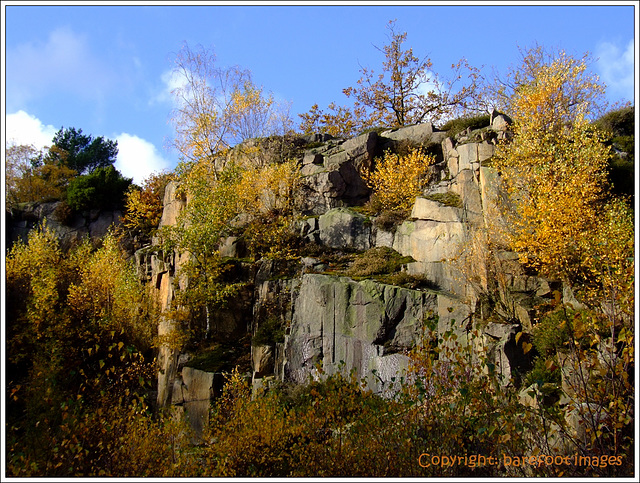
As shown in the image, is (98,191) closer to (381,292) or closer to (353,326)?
(353,326)

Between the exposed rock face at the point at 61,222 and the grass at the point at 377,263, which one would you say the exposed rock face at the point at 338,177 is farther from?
the exposed rock face at the point at 61,222

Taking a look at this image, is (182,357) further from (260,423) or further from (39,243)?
(39,243)

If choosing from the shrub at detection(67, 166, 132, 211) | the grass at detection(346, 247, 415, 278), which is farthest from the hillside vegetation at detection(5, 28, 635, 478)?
the shrub at detection(67, 166, 132, 211)

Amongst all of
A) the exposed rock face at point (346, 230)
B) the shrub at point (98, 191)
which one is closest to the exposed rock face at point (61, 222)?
the shrub at point (98, 191)

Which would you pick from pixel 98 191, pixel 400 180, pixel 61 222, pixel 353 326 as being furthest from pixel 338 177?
pixel 61 222

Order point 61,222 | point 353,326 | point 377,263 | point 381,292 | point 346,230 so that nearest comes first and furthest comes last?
1. point 353,326
2. point 381,292
3. point 377,263
4. point 346,230
5. point 61,222

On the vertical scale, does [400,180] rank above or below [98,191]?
below

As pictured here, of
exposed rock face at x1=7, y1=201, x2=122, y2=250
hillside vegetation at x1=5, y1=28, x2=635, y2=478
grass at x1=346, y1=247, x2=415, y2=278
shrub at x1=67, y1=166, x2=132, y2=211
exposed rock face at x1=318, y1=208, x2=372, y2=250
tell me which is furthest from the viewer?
shrub at x1=67, y1=166, x2=132, y2=211

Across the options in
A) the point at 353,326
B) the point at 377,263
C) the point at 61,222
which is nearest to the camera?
the point at 353,326

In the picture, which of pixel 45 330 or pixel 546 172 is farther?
pixel 45 330

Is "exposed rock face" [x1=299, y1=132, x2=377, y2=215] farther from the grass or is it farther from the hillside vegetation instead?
the grass

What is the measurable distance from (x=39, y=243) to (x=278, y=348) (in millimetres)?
20823

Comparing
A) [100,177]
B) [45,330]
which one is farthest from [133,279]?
[100,177]

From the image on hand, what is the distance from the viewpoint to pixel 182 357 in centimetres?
2177
